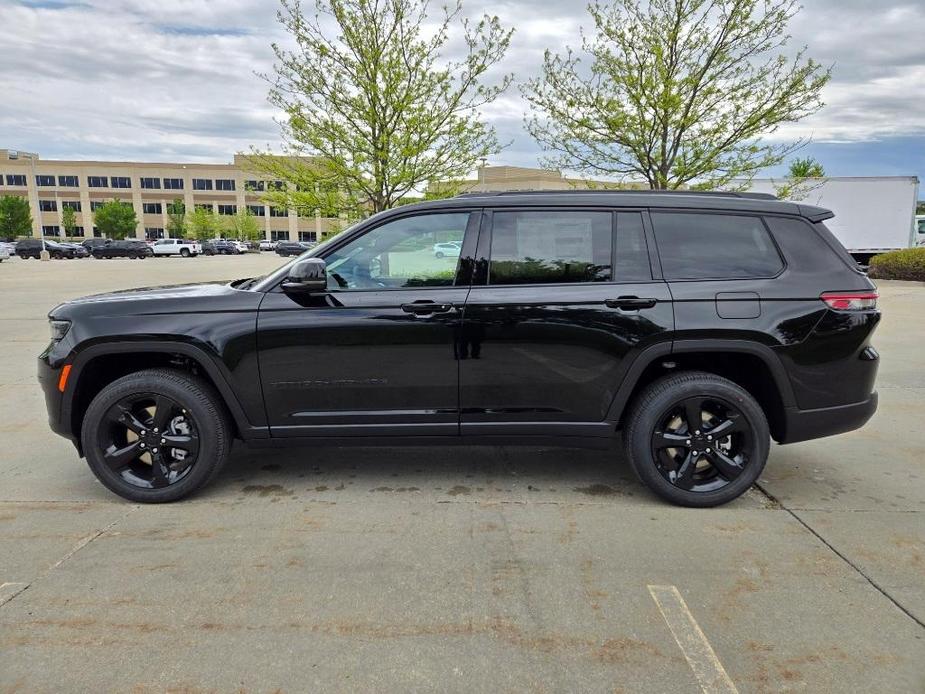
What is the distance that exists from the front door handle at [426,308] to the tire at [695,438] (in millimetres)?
1278

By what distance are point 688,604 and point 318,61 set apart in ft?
30.6

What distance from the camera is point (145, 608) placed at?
2703 mm

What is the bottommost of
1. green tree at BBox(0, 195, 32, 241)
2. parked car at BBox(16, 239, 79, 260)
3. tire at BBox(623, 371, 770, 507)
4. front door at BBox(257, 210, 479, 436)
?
tire at BBox(623, 371, 770, 507)

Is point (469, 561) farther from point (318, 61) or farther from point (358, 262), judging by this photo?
point (318, 61)

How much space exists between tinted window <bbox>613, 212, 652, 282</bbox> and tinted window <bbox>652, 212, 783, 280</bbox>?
98 mm

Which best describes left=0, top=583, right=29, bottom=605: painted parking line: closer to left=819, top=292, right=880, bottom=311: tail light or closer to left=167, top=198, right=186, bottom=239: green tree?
left=819, top=292, right=880, bottom=311: tail light

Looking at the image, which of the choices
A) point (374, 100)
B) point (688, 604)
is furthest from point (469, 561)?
point (374, 100)

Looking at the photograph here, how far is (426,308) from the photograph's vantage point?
359 cm

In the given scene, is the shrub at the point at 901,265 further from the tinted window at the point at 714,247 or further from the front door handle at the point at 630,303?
the front door handle at the point at 630,303

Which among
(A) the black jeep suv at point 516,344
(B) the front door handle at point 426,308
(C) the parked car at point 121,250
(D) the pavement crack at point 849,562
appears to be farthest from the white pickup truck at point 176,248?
(D) the pavement crack at point 849,562

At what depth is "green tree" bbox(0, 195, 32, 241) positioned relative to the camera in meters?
66.6

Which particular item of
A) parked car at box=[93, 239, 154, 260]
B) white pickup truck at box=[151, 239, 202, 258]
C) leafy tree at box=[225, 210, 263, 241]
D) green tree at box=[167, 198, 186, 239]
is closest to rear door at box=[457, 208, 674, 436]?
parked car at box=[93, 239, 154, 260]

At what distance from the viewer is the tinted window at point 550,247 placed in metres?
3.66

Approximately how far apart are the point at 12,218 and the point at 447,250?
80.7 meters
